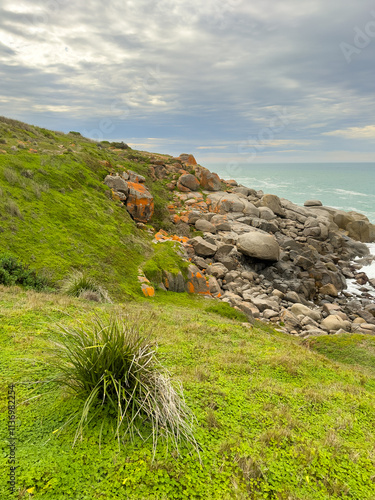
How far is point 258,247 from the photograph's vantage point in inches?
1152

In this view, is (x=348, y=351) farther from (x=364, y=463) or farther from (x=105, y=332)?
(x=105, y=332)

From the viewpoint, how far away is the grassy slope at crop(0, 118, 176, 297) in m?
Result: 13.9

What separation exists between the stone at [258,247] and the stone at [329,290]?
17.4 ft

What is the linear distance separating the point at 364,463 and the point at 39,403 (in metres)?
4.57

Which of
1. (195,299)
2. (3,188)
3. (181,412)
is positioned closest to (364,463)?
(181,412)

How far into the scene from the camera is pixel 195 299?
753 inches

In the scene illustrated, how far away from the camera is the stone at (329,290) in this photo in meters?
28.8

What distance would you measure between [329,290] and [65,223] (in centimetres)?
2450

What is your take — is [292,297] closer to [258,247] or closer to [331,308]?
[331,308]

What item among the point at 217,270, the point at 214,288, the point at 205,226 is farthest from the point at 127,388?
the point at 205,226

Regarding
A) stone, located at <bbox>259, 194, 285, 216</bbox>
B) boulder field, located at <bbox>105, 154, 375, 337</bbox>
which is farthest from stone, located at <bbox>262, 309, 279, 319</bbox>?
stone, located at <bbox>259, 194, 285, 216</bbox>

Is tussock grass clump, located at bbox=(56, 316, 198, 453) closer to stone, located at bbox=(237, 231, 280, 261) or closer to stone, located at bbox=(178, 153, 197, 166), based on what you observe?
stone, located at bbox=(237, 231, 280, 261)

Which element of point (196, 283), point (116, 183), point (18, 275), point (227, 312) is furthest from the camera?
point (116, 183)

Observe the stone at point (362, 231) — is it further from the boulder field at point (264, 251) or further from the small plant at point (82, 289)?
the small plant at point (82, 289)
